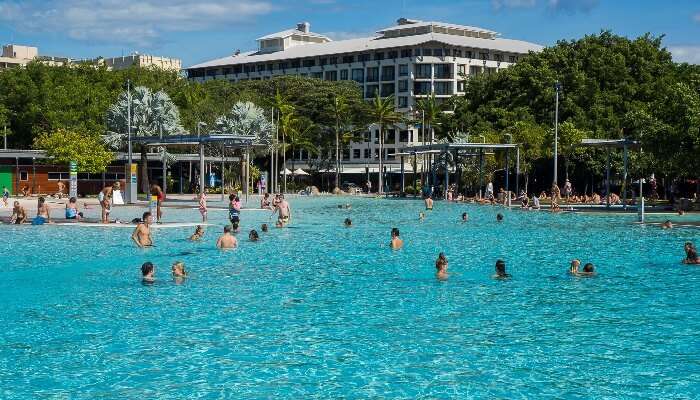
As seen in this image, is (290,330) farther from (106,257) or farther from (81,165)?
(81,165)

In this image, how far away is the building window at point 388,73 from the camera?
121m

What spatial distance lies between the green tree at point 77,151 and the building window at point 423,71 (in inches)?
2533

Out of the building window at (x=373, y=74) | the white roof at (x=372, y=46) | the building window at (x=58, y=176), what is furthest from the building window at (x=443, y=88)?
the building window at (x=58, y=176)

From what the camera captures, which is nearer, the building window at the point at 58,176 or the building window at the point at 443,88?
the building window at the point at 58,176

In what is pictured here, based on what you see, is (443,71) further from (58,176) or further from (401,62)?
(58,176)

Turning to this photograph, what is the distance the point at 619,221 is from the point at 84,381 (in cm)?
3325

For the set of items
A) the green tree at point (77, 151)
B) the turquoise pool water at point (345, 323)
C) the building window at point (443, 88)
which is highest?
the building window at point (443, 88)

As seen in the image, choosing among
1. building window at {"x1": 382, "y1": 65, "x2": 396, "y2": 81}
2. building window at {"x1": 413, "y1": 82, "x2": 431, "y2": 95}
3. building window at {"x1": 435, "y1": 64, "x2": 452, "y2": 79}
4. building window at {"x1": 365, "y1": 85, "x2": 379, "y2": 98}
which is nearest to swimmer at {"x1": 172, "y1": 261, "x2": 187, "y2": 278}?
building window at {"x1": 413, "y1": 82, "x2": 431, "y2": 95}

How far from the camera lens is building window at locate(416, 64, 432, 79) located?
119 m

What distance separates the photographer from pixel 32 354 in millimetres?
13359

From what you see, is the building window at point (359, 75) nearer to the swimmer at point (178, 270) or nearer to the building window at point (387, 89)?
the building window at point (387, 89)

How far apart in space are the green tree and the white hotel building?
48.1 m

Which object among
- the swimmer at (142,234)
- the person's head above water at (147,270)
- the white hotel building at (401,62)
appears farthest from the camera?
the white hotel building at (401,62)

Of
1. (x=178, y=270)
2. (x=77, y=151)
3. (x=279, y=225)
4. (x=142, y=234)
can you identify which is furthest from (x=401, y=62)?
(x=178, y=270)
